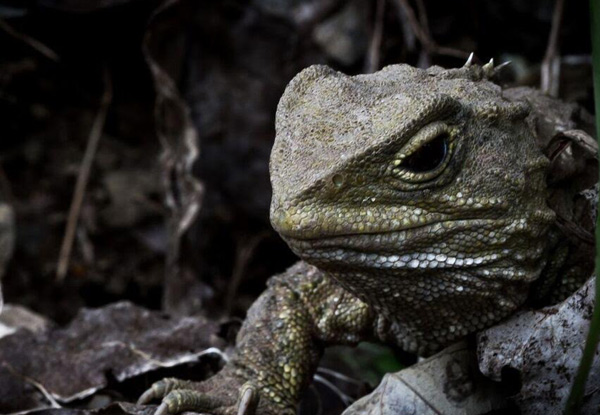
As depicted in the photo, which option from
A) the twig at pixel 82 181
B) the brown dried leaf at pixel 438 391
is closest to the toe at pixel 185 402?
the brown dried leaf at pixel 438 391

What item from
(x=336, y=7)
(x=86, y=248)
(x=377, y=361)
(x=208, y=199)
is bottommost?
(x=377, y=361)

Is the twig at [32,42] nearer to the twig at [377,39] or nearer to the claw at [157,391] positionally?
the twig at [377,39]

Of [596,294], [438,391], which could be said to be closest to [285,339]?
[438,391]

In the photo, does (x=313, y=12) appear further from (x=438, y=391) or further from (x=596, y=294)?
(x=596, y=294)

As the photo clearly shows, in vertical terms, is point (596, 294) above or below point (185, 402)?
above

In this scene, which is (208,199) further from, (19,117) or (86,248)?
(19,117)

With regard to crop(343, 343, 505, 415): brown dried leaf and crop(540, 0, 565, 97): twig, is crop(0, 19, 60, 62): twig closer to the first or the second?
crop(540, 0, 565, 97): twig

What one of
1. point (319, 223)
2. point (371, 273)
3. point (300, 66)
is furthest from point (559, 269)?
point (300, 66)
